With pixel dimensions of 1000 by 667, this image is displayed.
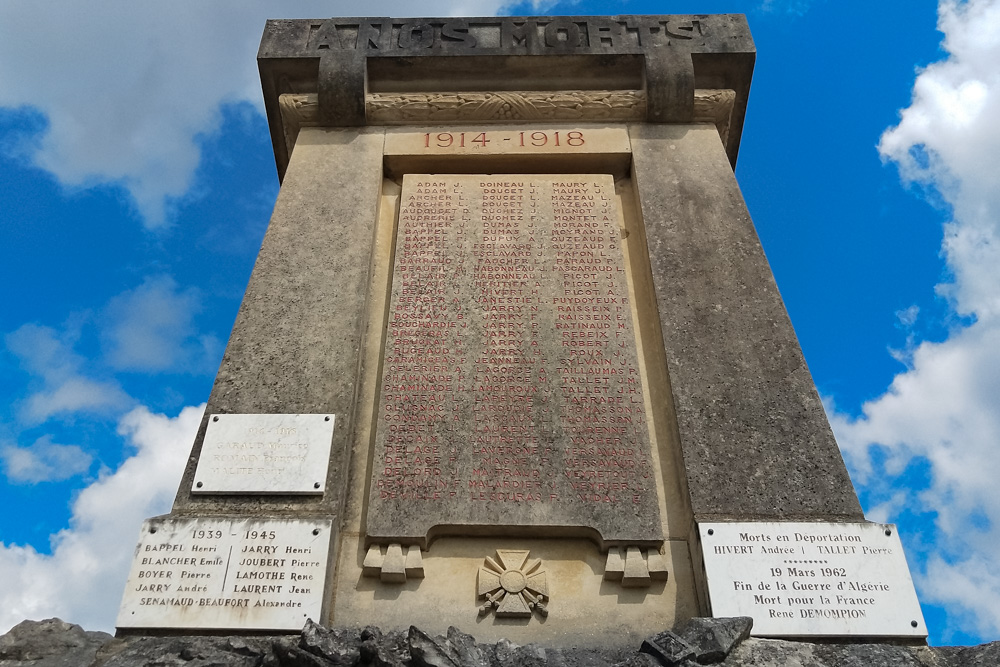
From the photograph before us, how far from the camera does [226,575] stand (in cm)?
539

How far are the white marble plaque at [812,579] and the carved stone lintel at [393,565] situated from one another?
1922mm

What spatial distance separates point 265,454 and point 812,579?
151 inches

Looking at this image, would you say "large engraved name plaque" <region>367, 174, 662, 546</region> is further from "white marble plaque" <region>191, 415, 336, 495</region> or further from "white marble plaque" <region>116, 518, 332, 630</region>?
"white marble plaque" <region>116, 518, 332, 630</region>

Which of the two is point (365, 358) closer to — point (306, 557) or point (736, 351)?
point (306, 557)

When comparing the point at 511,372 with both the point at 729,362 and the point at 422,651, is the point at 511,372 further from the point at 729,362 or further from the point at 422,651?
the point at 422,651

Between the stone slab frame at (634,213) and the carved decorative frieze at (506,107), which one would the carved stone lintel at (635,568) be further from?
the carved decorative frieze at (506,107)

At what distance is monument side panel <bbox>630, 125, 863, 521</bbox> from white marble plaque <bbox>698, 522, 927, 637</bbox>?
18 centimetres

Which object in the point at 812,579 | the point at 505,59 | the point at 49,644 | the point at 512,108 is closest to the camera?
the point at 49,644

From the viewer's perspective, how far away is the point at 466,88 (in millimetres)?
9484

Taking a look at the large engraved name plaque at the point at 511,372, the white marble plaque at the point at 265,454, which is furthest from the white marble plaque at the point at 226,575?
the large engraved name plaque at the point at 511,372

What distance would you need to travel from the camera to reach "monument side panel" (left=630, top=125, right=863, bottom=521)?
5812 millimetres

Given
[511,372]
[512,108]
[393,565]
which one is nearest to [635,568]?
[393,565]

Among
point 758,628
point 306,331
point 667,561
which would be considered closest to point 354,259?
point 306,331

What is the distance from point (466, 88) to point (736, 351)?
4.65m
